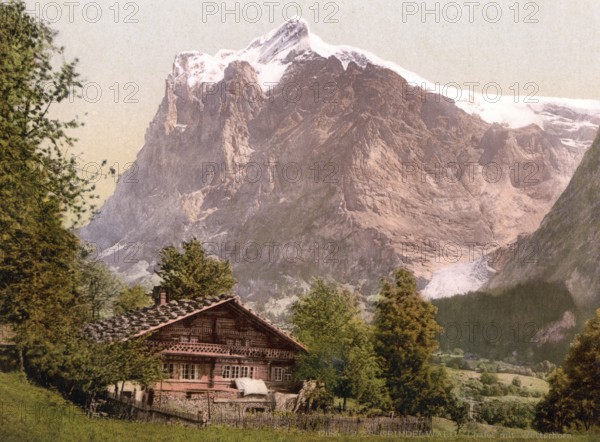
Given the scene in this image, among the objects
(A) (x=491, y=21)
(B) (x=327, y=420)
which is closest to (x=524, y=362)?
(A) (x=491, y=21)

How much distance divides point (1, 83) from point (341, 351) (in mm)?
28016

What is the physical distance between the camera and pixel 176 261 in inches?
3108

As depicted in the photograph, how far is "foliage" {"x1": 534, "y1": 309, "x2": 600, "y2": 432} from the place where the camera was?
5156cm

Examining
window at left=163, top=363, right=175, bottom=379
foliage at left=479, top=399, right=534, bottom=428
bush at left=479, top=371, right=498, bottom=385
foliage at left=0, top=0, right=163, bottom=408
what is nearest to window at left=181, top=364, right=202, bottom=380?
window at left=163, top=363, right=175, bottom=379

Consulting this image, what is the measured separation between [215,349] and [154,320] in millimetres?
4760

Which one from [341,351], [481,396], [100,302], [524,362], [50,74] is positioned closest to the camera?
[50,74]

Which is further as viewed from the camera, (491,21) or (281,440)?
(491,21)

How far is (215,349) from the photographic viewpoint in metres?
52.9

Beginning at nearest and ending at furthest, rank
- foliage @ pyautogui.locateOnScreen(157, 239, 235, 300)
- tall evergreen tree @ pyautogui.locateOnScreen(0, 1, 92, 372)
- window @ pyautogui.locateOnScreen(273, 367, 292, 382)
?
tall evergreen tree @ pyautogui.locateOnScreen(0, 1, 92, 372) → window @ pyautogui.locateOnScreen(273, 367, 292, 382) → foliage @ pyautogui.locateOnScreen(157, 239, 235, 300)

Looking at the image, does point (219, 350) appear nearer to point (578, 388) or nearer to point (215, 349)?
point (215, 349)

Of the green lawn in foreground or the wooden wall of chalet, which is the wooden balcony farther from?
the green lawn in foreground

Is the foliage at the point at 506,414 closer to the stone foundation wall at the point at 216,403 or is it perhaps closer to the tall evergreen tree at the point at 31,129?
the stone foundation wall at the point at 216,403

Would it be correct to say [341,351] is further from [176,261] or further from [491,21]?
[491,21]

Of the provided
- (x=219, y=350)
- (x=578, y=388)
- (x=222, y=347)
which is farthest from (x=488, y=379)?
(x=219, y=350)
